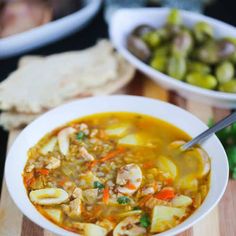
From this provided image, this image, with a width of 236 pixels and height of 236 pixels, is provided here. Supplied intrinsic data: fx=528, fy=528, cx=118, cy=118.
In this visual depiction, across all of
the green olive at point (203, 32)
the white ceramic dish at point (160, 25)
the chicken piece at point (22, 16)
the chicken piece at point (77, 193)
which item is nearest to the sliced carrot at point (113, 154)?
the chicken piece at point (77, 193)

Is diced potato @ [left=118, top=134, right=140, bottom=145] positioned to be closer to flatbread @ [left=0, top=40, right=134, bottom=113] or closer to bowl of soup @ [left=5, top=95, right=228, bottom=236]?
bowl of soup @ [left=5, top=95, right=228, bottom=236]

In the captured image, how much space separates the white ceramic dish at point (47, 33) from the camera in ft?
10.2

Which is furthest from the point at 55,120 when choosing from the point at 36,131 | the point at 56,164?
the point at 56,164

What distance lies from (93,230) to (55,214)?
0.16 m

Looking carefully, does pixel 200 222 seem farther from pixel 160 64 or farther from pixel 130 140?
pixel 160 64

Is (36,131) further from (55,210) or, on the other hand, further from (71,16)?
(71,16)

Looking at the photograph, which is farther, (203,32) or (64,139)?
(203,32)

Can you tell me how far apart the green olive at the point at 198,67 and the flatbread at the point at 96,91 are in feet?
1.09

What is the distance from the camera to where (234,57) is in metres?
2.85

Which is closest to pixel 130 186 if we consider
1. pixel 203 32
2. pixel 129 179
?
pixel 129 179

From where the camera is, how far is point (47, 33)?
10.5 ft

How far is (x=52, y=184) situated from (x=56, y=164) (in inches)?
4.4

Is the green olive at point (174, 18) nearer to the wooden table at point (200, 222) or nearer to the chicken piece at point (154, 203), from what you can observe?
the wooden table at point (200, 222)

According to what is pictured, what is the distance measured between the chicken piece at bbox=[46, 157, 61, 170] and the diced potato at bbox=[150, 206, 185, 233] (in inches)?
18.6
